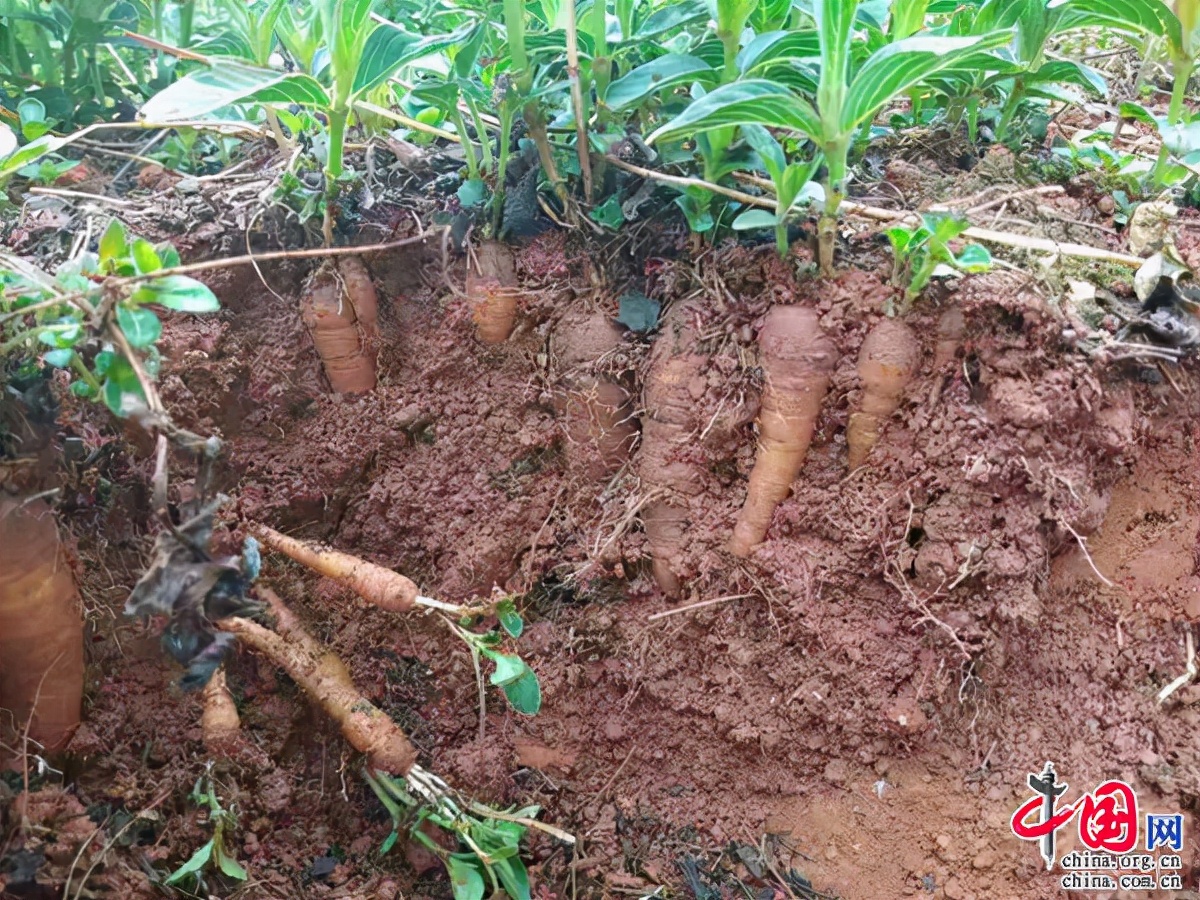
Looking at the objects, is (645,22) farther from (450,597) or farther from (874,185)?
(450,597)

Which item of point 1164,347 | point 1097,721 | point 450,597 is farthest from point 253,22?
point 1097,721

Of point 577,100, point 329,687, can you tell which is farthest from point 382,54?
point 329,687

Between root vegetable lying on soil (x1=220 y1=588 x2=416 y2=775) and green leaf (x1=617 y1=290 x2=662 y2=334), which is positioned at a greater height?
green leaf (x1=617 y1=290 x2=662 y2=334)

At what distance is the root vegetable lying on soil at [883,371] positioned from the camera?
1.19 meters

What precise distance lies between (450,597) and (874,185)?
98 centimetres

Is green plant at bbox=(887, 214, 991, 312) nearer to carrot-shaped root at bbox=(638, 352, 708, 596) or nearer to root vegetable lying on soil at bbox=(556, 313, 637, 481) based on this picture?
carrot-shaped root at bbox=(638, 352, 708, 596)

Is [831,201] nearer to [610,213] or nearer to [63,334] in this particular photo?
[610,213]

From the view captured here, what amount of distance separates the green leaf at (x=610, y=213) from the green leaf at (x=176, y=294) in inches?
24.5

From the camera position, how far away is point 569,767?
1.37 meters

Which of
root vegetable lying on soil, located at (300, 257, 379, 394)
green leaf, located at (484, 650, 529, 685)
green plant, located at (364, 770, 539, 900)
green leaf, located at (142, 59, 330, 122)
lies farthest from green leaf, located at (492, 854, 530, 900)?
green leaf, located at (142, 59, 330, 122)

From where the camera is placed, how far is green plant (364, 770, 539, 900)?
1237 mm

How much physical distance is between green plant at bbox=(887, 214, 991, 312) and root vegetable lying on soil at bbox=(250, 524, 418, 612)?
34.2 inches

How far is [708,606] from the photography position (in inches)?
51.9

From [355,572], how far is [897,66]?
1062mm
